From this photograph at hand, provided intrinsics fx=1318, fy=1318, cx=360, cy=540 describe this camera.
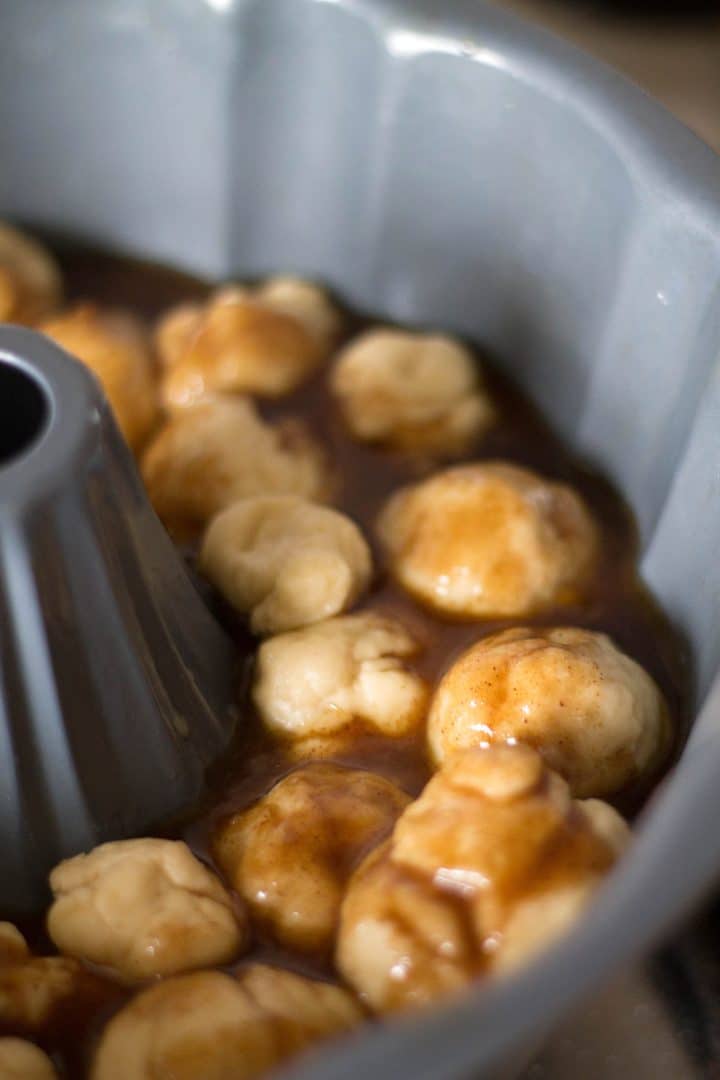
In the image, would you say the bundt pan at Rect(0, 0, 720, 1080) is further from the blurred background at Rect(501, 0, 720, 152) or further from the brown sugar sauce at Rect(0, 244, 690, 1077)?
the blurred background at Rect(501, 0, 720, 152)

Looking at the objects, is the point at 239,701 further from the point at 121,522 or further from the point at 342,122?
the point at 342,122

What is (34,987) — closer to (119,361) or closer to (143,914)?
(143,914)

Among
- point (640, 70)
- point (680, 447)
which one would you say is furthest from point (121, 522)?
point (640, 70)

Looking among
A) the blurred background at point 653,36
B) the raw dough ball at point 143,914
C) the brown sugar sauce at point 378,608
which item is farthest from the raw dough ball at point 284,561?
the blurred background at point 653,36

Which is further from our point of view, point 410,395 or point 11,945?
point 410,395

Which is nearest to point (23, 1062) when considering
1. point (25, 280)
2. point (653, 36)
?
point (25, 280)

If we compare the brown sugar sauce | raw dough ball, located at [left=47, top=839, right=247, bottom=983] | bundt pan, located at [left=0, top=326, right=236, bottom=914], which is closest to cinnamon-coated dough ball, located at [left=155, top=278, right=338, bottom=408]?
the brown sugar sauce
